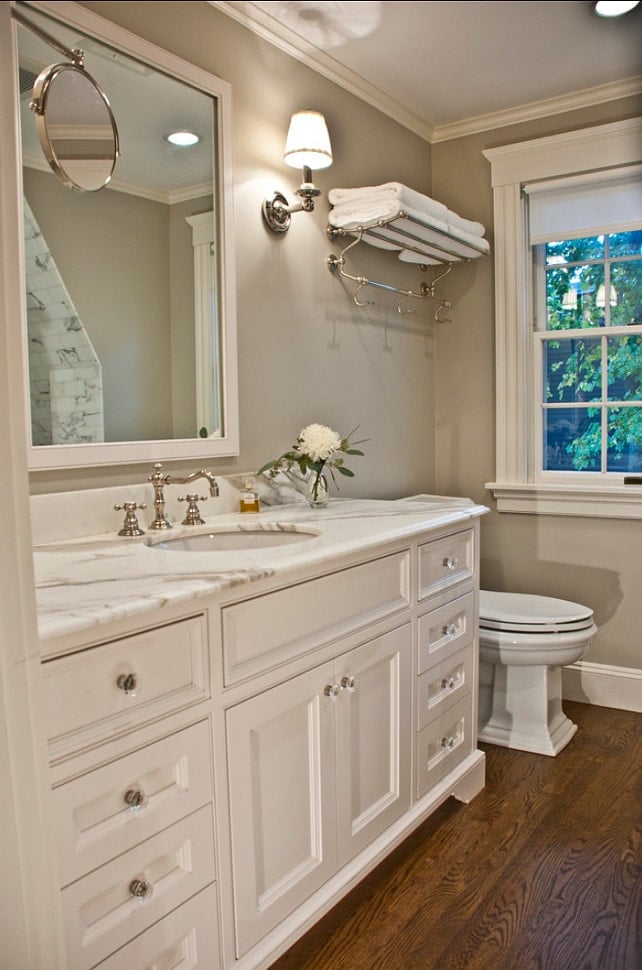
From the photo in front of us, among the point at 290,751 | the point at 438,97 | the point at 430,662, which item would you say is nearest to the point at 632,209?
the point at 438,97

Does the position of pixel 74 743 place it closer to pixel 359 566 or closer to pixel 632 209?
pixel 359 566

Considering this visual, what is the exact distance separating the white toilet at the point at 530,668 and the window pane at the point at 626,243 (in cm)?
129

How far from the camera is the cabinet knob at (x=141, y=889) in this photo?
1111 millimetres

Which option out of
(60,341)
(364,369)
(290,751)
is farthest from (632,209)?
(290,751)

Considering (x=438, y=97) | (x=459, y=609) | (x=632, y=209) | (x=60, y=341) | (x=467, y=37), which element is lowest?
(x=459, y=609)

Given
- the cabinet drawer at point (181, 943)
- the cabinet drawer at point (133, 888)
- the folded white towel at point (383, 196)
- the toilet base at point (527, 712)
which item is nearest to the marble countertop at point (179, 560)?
the cabinet drawer at point (133, 888)

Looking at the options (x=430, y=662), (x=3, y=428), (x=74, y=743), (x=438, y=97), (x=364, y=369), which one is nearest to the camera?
(x=3, y=428)

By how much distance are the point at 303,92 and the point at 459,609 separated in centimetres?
159

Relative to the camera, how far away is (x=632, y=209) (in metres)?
2.68

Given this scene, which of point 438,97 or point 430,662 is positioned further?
point 438,97

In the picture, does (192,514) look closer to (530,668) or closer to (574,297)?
(530,668)

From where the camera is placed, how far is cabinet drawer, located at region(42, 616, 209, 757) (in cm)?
99

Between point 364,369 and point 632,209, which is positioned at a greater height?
point 632,209

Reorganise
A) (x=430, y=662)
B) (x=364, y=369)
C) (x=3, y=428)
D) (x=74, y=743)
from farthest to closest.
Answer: (x=364, y=369), (x=430, y=662), (x=74, y=743), (x=3, y=428)
